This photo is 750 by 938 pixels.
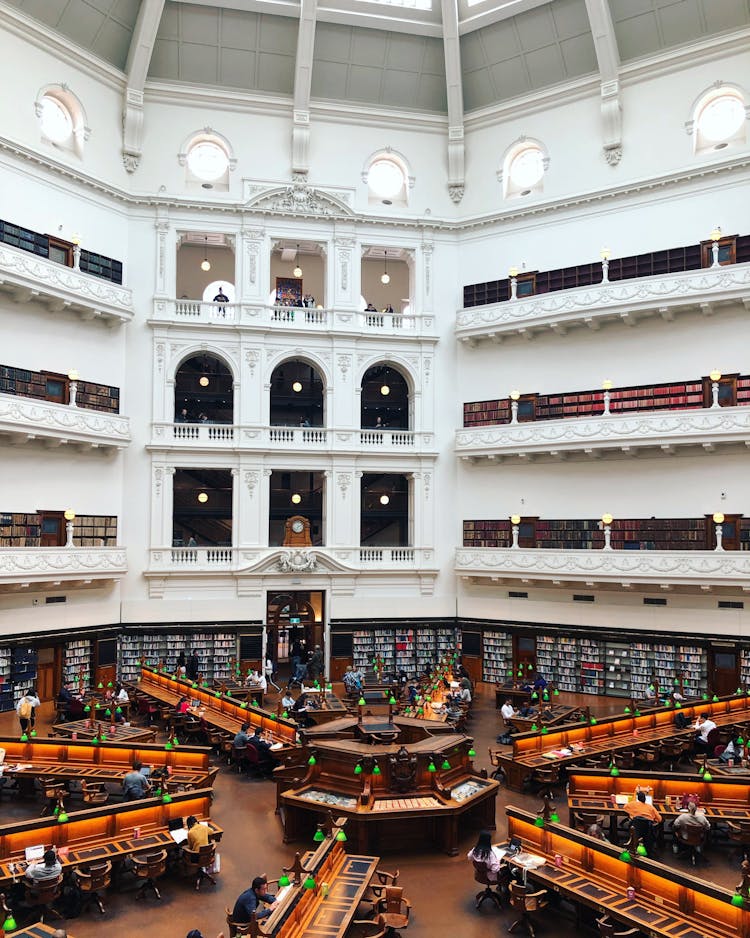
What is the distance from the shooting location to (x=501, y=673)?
23.3 meters

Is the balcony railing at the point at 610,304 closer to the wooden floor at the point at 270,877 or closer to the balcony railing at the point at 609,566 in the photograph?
the balcony railing at the point at 609,566

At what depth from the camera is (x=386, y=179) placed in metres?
25.2

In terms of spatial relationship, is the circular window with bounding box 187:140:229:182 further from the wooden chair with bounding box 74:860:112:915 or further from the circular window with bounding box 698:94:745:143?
the wooden chair with bounding box 74:860:112:915

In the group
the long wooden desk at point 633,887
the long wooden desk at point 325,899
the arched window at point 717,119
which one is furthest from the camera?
the arched window at point 717,119

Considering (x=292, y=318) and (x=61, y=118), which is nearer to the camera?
(x=61, y=118)

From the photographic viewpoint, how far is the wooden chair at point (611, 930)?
8273 millimetres

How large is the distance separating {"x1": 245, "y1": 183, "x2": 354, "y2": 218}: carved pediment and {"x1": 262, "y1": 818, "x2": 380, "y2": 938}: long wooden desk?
62.3 ft

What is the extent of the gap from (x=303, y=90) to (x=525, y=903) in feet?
71.8

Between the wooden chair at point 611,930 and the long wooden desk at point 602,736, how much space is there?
498cm

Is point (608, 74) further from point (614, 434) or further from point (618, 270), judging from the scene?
point (614, 434)

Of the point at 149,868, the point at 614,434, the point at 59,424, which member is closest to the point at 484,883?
the point at 149,868

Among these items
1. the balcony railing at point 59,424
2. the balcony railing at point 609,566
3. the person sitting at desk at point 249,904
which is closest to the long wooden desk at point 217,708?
the person sitting at desk at point 249,904

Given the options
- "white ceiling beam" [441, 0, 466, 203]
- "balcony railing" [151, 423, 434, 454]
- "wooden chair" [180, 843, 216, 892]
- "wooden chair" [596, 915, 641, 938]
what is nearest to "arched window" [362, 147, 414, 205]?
"white ceiling beam" [441, 0, 466, 203]

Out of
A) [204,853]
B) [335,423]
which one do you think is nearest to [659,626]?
[335,423]
